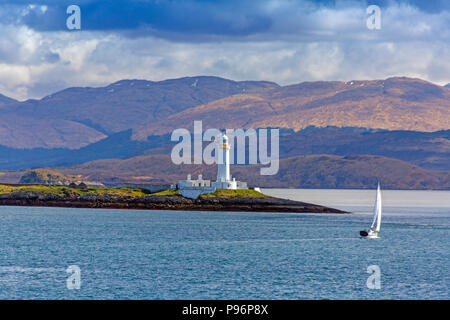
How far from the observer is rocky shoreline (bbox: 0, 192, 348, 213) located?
6053 inches

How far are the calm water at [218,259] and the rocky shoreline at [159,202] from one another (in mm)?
18834

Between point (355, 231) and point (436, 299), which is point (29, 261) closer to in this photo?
point (436, 299)

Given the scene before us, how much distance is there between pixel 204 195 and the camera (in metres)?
155

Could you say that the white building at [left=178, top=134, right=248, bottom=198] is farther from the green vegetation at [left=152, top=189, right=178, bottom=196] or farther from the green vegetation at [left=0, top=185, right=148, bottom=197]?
the green vegetation at [left=0, top=185, right=148, bottom=197]

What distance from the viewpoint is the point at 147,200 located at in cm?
15775

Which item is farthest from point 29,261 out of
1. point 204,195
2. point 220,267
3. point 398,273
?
point 204,195

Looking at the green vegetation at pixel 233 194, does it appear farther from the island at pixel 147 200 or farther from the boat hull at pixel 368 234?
the boat hull at pixel 368 234

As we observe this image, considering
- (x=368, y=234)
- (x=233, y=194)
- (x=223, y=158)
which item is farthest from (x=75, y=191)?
(x=368, y=234)

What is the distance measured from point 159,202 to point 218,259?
Answer: 77.5 metres

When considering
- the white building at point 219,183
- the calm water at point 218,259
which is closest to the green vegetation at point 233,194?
the white building at point 219,183

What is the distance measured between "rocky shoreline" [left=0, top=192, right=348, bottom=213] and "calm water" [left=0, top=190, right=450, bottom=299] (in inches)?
741

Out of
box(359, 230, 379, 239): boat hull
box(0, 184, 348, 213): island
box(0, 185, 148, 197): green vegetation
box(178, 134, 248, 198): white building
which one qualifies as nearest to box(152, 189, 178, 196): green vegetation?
box(0, 184, 348, 213): island
